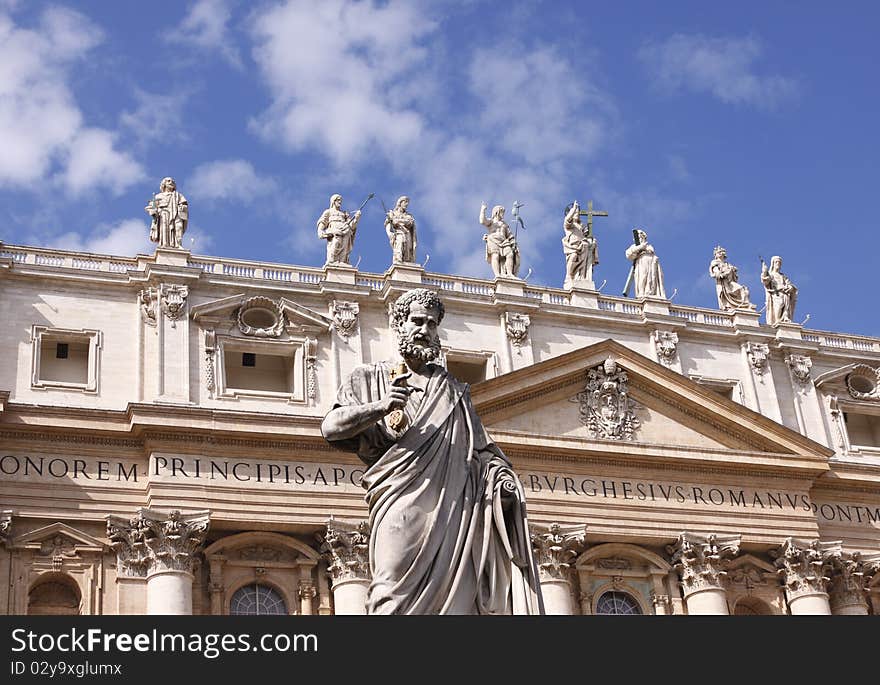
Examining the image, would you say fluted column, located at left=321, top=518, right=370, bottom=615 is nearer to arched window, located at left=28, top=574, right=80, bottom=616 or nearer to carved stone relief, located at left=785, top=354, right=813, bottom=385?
arched window, located at left=28, top=574, right=80, bottom=616

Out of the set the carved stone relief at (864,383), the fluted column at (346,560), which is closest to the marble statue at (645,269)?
the carved stone relief at (864,383)

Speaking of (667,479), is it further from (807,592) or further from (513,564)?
(513,564)

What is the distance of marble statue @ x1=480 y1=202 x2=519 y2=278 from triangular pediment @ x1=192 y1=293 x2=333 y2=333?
186 inches

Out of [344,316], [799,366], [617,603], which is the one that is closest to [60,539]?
[344,316]

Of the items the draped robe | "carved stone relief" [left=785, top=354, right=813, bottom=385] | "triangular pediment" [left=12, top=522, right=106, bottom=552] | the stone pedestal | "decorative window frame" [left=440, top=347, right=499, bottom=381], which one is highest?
"carved stone relief" [left=785, top=354, right=813, bottom=385]

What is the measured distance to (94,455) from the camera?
3006 cm

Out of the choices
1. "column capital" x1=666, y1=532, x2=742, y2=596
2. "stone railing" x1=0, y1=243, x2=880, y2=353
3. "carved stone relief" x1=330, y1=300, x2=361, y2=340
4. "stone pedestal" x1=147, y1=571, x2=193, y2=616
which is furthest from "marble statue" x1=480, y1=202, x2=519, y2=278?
"stone pedestal" x1=147, y1=571, x2=193, y2=616

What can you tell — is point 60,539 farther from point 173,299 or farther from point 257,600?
point 173,299

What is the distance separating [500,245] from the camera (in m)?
35.7

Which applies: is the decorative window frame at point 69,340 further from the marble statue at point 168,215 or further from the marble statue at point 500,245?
the marble statue at point 500,245

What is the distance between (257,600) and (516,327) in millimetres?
8780

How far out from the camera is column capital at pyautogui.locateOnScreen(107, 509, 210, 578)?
29062 millimetres

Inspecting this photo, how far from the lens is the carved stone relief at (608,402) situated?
3406 centimetres
